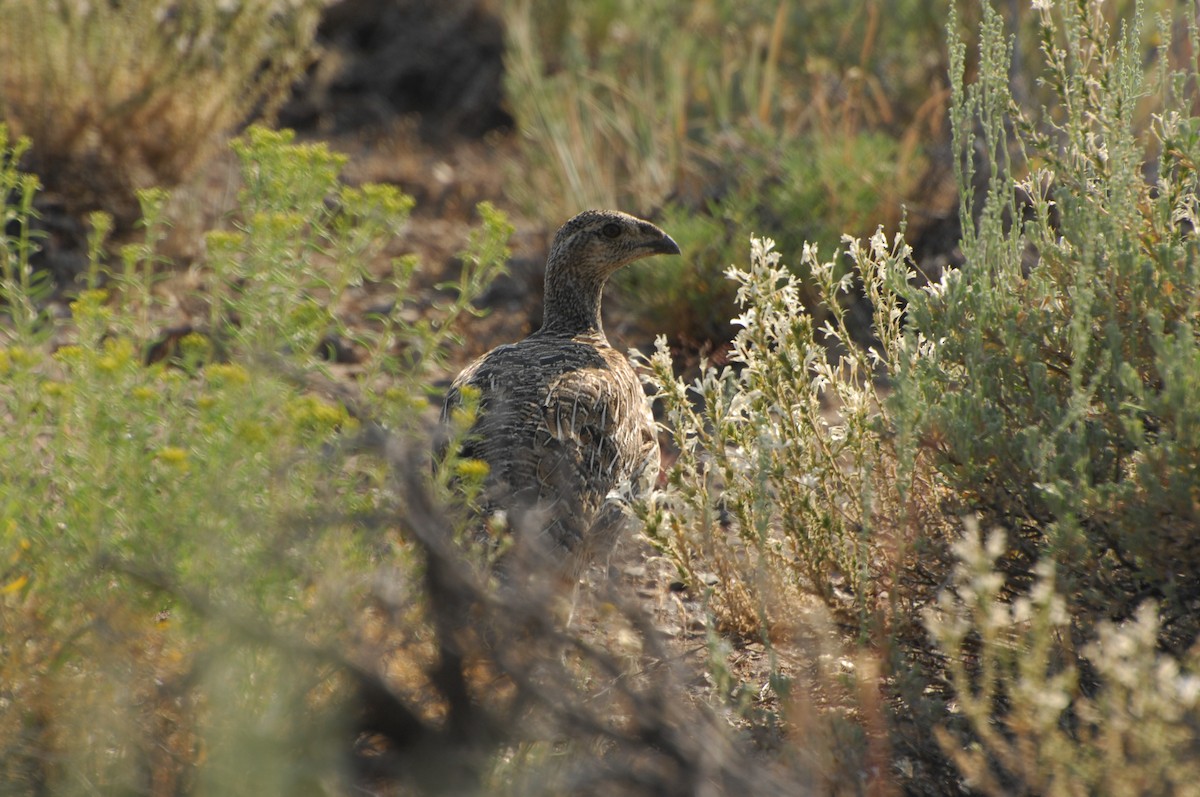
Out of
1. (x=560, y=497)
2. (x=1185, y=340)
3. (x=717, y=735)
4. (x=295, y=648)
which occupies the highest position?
(x=1185, y=340)

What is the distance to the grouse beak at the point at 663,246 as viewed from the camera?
17.5ft

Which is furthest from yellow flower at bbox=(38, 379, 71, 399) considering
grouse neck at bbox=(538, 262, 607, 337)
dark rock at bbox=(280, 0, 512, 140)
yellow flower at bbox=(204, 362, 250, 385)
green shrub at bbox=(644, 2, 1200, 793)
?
dark rock at bbox=(280, 0, 512, 140)

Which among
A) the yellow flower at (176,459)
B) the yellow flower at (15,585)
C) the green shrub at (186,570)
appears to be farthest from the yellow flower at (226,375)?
the yellow flower at (15,585)

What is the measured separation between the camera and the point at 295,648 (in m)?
2.33

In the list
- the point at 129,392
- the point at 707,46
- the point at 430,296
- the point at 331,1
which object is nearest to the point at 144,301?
the point at 129,392

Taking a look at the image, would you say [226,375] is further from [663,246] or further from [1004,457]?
[663,246]

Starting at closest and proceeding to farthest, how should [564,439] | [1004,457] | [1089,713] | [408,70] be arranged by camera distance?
[1089,713] < [1004,457] < [564,439] < [408,70]

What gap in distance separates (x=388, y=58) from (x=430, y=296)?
3818mm

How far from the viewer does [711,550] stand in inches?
142

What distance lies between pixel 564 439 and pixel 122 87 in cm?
415

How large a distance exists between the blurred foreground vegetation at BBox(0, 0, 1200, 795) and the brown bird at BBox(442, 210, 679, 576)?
0.96 feet

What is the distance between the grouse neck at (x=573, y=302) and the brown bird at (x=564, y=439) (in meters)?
0.14

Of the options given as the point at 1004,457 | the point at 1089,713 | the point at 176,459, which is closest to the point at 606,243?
the point at 1004,457

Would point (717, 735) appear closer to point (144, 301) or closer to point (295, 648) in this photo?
point (295, 648)
